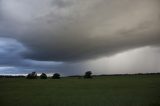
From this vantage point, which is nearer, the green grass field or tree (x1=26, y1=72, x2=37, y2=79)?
the green grass field

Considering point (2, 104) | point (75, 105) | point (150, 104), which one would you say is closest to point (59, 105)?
point (75, 105)

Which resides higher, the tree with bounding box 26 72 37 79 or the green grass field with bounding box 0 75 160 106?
the tree with bounding box 26 72 37 79

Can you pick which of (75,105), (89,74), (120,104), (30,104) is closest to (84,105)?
(75,105)

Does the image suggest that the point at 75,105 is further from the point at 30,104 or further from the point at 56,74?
the point at 56,74

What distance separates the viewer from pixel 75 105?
31.0 m

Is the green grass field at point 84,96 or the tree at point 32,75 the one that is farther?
the tree at point 32,75

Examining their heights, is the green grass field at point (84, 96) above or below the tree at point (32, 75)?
below

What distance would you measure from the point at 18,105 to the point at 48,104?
3.01m

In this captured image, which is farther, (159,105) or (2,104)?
(2,104)

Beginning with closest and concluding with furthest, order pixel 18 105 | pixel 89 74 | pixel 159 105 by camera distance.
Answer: pixel 159 105
pixel 18 105
pixel 89 74

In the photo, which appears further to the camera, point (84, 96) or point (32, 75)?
point (32, 75)

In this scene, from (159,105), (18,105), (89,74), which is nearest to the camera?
(159,105)

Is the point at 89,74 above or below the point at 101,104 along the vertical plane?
above

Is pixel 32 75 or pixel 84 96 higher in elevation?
pixel 32 75
